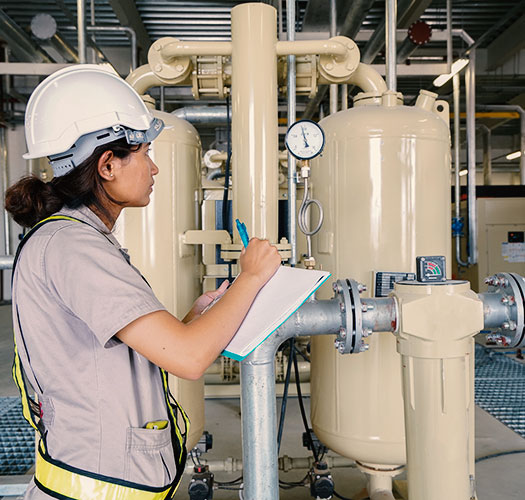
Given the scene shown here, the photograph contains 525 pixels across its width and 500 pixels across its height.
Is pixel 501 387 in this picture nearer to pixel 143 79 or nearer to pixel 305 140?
pixel 305 140

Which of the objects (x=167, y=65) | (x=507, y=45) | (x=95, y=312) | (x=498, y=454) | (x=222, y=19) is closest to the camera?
(x=95, y=312)

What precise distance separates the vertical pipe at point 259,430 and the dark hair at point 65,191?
54cm

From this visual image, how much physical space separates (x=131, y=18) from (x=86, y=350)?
4.25 m

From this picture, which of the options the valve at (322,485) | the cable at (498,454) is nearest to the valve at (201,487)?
the valve at (322,485)

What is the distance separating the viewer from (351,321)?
1.23 metres

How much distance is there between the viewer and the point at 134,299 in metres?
0.77

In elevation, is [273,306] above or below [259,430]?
above

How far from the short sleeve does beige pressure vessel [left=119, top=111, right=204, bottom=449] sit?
945mm

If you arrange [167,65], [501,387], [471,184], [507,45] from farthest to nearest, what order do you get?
[507,45] < [471,184] < [501,387] < [167,65]

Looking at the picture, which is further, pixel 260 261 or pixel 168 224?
pixel 168 224

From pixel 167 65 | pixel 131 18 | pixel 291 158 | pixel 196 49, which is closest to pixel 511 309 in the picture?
pixel 291 158

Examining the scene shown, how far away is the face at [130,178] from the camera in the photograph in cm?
89

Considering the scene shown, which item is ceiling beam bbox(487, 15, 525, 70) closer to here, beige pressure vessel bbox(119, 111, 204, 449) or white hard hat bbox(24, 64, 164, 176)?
beige pressure vessel bbox(119, 111, 204, 449)

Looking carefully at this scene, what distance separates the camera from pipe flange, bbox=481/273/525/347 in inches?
48.3
